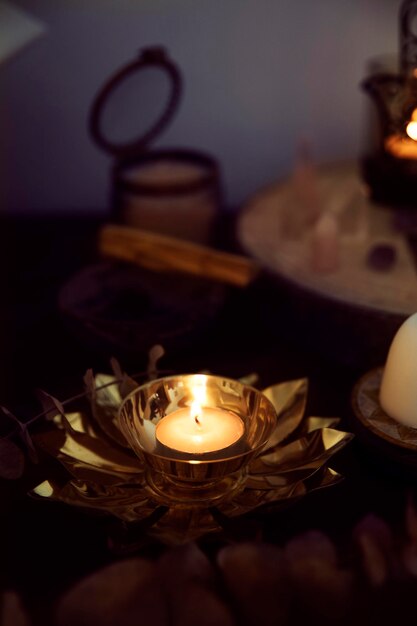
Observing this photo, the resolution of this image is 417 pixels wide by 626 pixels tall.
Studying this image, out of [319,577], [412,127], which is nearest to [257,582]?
[319,577]

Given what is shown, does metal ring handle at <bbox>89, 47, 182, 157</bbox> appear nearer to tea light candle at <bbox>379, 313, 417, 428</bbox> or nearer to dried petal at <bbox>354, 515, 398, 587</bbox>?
tea light candle at <bbox>379, 313, 417, 428</bbox>

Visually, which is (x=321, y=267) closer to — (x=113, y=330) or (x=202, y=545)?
(x=113, y=330)

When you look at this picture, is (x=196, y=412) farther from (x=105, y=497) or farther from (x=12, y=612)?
(x=12, y=612)

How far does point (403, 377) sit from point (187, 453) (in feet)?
0.82

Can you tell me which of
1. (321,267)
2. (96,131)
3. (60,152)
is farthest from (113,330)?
(60,152)

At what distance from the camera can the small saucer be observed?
0.79 m

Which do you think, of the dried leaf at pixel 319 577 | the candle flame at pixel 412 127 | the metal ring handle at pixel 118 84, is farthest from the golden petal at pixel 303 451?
the metal ring handle at pixel 118 84

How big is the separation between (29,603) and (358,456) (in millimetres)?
393

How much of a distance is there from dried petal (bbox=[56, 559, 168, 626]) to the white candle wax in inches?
5.2

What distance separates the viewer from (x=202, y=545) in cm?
74

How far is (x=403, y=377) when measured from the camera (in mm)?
800

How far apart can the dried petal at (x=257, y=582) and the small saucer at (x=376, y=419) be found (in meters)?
0.19

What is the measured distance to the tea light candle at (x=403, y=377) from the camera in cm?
79

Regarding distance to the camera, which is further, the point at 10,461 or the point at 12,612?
the point at 10,461
